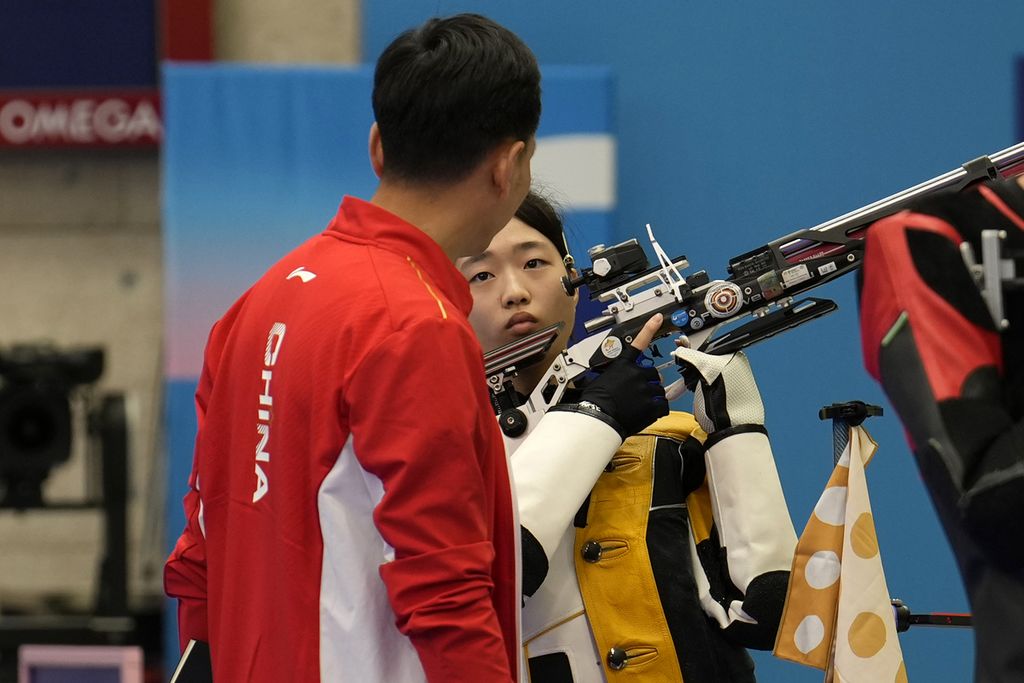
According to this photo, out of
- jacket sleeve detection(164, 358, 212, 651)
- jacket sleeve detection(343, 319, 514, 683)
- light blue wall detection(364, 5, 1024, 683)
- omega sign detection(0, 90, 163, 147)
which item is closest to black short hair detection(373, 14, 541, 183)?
jacket sleeve detection(343, 319, 514, 683)

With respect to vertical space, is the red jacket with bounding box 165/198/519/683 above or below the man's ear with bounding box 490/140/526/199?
below

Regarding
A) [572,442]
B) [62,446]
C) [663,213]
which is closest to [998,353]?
[572,442]

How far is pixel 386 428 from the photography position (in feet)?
3.74

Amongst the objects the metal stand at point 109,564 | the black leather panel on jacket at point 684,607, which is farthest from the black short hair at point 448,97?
the metal stand at point 109,564

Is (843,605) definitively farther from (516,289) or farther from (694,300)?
(516,289)

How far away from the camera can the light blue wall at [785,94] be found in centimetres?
336

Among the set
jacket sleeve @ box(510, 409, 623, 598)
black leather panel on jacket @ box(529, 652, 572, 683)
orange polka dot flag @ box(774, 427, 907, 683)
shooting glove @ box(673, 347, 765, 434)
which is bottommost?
black leather panel on jacket @ box(529, 652, 572, 683)

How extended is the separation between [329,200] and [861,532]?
6.57 feet

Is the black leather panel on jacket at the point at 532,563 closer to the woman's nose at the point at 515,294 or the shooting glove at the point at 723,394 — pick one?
the shooting glove at the point at 723,394

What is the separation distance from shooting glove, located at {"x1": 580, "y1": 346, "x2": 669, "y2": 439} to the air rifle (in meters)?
0.09

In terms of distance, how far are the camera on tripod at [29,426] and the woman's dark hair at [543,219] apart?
1.92m

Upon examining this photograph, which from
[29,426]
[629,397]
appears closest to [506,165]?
[629,397]

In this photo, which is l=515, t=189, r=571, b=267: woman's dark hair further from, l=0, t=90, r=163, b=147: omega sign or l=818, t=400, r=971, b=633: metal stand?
l=0, t=90, r=163, b=147: omega sign

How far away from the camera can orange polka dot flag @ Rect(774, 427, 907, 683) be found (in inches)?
59.2
